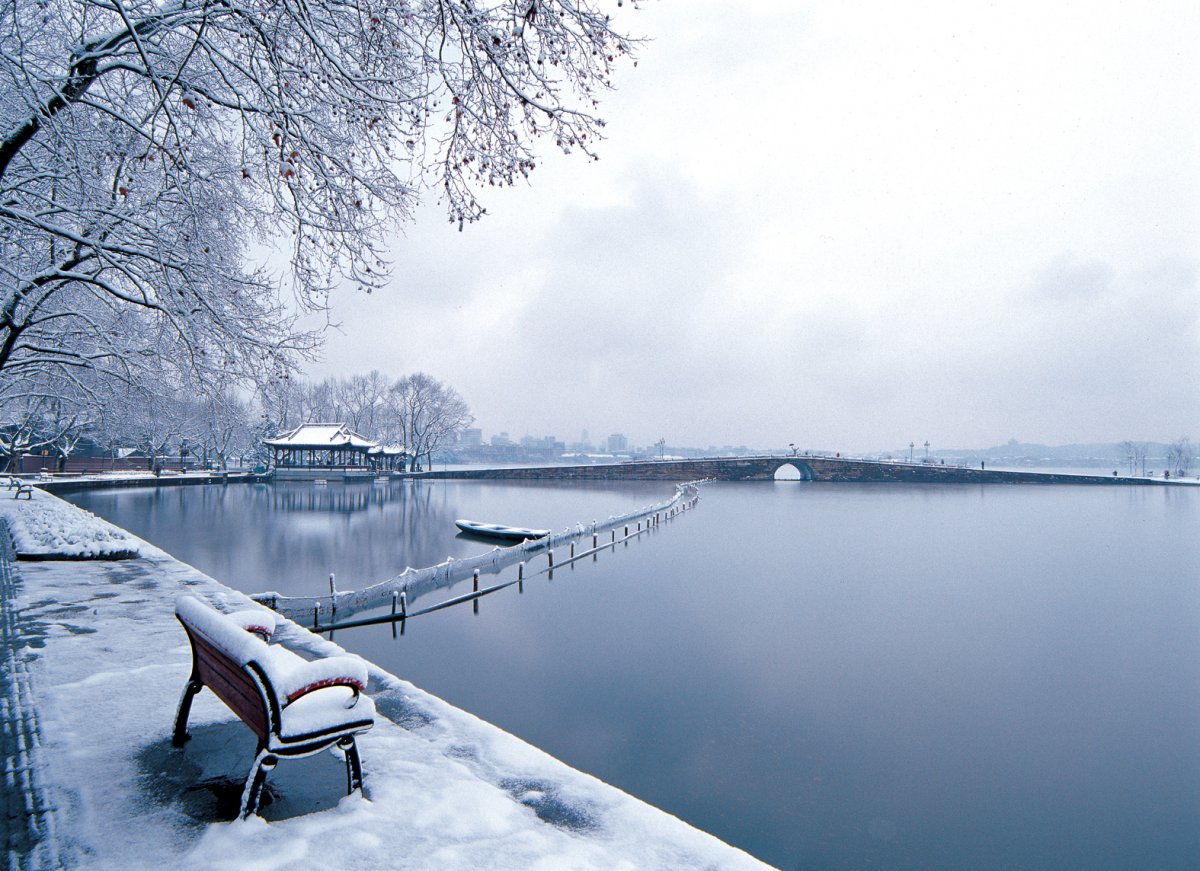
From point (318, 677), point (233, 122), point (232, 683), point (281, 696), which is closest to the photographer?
point (281, 696)

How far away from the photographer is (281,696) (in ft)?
11.2

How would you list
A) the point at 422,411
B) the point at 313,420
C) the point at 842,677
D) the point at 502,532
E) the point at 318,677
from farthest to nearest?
the point at 313,420 → the point at 422,411 → the point at 502,532 → the point at 842,677 → the point at 318,677

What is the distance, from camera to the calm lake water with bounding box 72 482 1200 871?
865 cm

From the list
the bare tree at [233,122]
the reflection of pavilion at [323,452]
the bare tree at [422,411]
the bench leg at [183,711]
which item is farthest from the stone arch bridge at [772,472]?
the bench leg at [183,711]

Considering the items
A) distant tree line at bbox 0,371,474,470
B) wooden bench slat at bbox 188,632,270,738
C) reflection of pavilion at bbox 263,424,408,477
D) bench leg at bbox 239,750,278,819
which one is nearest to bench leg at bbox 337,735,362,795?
bench leg at bbox 239,750,278,819

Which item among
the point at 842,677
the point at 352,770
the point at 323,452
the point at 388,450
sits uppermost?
the point at 388,450

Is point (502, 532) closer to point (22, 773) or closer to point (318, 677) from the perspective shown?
point (22, 773)

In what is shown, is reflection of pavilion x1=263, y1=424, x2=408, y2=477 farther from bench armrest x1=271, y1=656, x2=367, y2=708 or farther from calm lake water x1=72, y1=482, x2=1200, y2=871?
bench armrest x1=271, y1=656, x2=367, y2=708

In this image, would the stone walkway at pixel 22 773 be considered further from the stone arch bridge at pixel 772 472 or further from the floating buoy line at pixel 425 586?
the stone arch bridge at pixel 772 472

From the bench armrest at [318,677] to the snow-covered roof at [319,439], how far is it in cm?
6672

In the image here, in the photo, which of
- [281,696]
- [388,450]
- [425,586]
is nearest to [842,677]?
[425,586]

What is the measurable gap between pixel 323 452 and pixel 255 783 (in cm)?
7127

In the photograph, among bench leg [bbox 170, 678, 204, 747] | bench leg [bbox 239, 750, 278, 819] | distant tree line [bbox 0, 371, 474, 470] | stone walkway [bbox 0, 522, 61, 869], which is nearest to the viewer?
stone walkway [bbox 0, 522, 61, 869]

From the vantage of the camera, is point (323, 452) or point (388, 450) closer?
point (323, 452)
